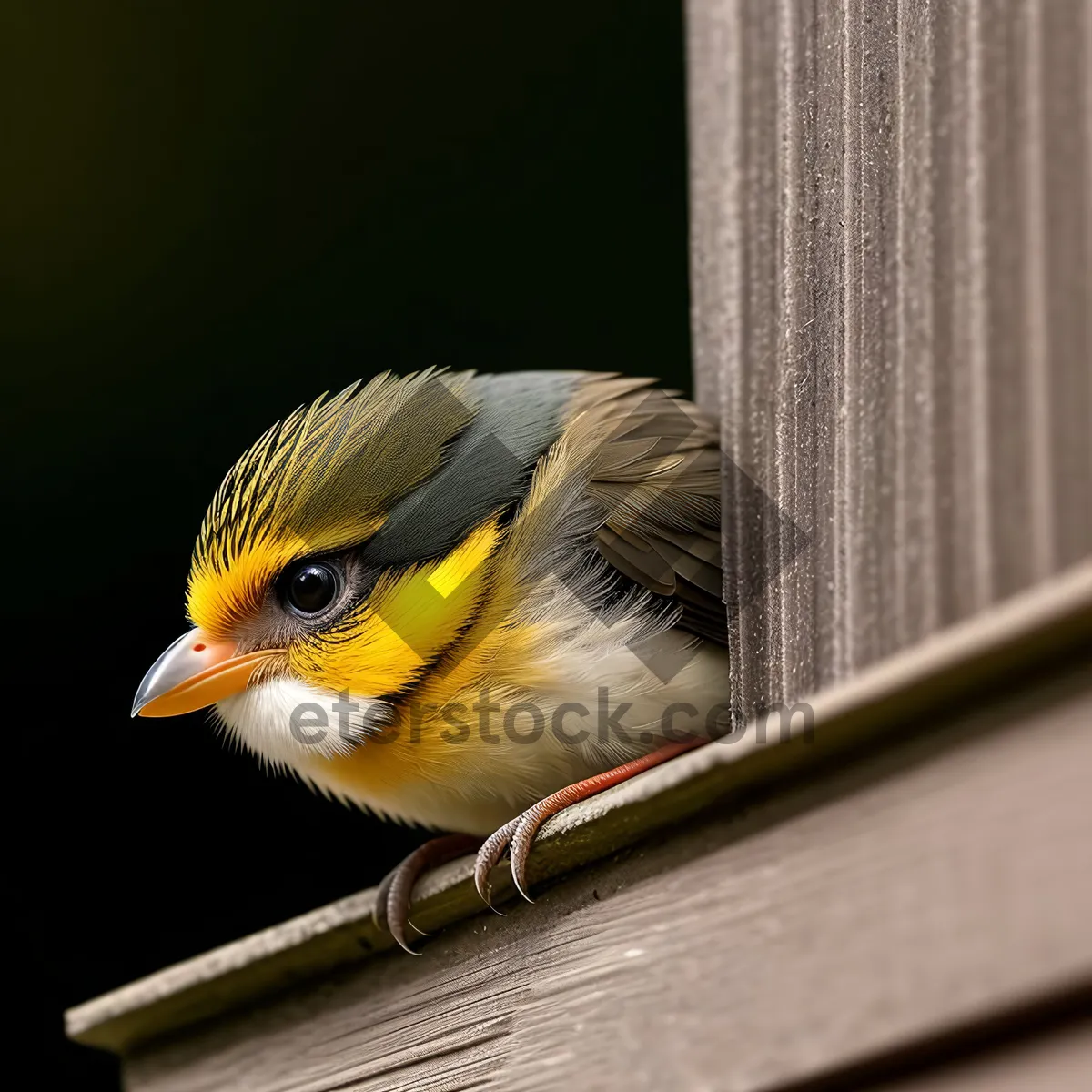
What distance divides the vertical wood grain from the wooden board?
0.55ft

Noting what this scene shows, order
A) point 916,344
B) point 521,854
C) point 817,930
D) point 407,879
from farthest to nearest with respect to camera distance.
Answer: point 407,879, point 521,854, point 916,344, point 817,930

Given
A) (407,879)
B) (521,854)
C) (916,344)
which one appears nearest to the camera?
(916,344)

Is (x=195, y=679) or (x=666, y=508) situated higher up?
(x=666, y=508)

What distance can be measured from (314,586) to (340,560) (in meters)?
0.06

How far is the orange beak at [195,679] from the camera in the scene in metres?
2.25

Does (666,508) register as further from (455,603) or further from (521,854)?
(521,854)

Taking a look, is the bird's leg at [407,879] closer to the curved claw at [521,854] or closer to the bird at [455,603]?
the bird at [455,603]

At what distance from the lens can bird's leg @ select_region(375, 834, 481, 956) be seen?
6.16 feet

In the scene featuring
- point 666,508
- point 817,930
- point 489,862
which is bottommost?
point 489,862

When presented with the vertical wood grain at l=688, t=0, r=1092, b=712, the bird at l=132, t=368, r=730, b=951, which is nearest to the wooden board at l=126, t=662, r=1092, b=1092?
the vertical wood grain at l=688, t=0, r=1092, b=712

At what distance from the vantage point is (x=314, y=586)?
2.25 metres

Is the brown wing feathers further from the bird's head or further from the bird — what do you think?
the bird's head

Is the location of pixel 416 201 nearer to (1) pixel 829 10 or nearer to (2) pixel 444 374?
(2) pixel 444 374

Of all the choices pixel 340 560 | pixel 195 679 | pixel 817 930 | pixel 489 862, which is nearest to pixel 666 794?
pixel 817 930
